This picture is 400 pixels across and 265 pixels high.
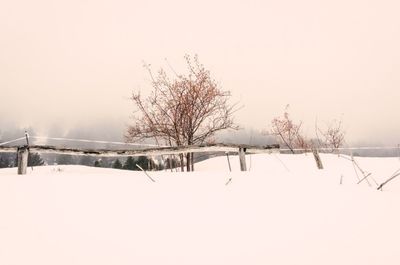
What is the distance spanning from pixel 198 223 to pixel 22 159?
6795 millimetres

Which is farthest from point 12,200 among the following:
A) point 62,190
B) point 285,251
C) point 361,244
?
point 361,244

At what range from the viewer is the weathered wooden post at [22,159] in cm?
838

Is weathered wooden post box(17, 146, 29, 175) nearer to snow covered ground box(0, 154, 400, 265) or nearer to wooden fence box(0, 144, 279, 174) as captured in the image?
wooden fence box(0, 144, 279, 174)

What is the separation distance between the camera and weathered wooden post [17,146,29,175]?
838 cm

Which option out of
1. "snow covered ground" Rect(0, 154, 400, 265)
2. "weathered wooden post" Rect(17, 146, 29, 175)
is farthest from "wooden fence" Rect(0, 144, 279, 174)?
"snow covered ground" Rect(0, 154, 400, 265)

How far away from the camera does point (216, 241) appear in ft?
9.81

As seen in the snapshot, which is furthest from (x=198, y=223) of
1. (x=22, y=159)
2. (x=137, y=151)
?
(x=22, y=159)

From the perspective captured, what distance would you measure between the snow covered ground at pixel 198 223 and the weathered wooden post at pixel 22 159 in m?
3.16

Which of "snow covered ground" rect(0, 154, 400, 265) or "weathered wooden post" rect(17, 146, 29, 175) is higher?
"weathered wooden post" rect(17, 146, 29, 175)

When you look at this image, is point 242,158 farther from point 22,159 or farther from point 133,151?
point 22,159

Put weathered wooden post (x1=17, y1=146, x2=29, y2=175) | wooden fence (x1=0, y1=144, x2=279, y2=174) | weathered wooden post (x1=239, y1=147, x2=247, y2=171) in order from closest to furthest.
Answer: weathered wooden post (x1=17, y1=146, x2=29, y2=175) → wooden fence (x1=0, y1=144, x2=279, y2=174) → weathered wooden post (x1=239, y1=147, x2=247, y2=171)

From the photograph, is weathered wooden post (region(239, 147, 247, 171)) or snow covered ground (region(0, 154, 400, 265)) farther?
weathered wooden post (region(239, 147, 247, 171))

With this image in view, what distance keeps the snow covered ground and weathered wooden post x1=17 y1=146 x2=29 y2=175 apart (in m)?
3.16

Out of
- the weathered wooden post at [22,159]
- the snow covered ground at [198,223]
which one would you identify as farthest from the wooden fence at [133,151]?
the snow covered ground at [198,223]
